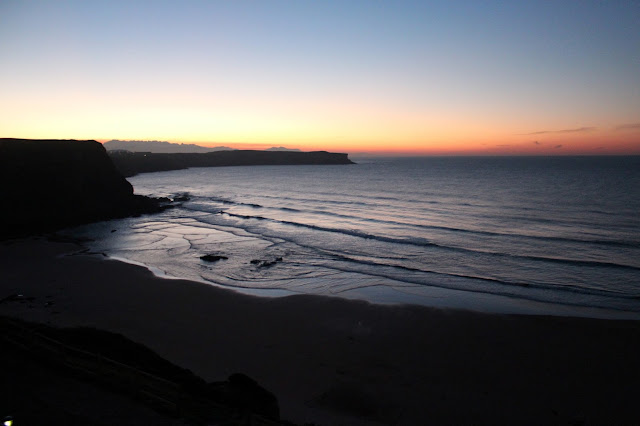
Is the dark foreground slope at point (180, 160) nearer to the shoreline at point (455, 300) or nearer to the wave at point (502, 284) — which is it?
the wave at point (502, 284)

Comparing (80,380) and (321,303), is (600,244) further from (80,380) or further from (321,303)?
(80,380)

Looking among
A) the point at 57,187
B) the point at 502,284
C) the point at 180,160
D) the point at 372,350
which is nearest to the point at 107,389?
the point at 372,350

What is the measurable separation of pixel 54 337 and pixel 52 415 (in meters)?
3.12

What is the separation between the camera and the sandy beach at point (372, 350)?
885 cm

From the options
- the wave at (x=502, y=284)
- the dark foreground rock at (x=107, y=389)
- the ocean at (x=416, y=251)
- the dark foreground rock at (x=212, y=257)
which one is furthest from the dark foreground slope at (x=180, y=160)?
the dark foreground rock at (x=107, y=389)

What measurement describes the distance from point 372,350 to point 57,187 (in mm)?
32752

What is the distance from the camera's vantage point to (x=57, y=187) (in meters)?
32.4

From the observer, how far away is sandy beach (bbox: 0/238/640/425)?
885 cm

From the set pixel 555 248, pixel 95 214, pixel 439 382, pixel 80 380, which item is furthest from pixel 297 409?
pixel 95 214

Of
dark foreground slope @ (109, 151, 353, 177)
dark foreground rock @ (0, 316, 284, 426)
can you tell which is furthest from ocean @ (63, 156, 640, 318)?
dark foreground slope @ (109, 151, 353, 177)

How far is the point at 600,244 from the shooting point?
24266 mm

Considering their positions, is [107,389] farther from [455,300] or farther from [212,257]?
[212,257]

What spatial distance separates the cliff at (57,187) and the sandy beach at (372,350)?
14.3 metres

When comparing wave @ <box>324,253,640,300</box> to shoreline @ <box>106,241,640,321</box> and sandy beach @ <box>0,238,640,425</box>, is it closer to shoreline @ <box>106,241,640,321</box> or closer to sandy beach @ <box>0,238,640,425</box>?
shoreline @ <box>106,241,640,321</box>
